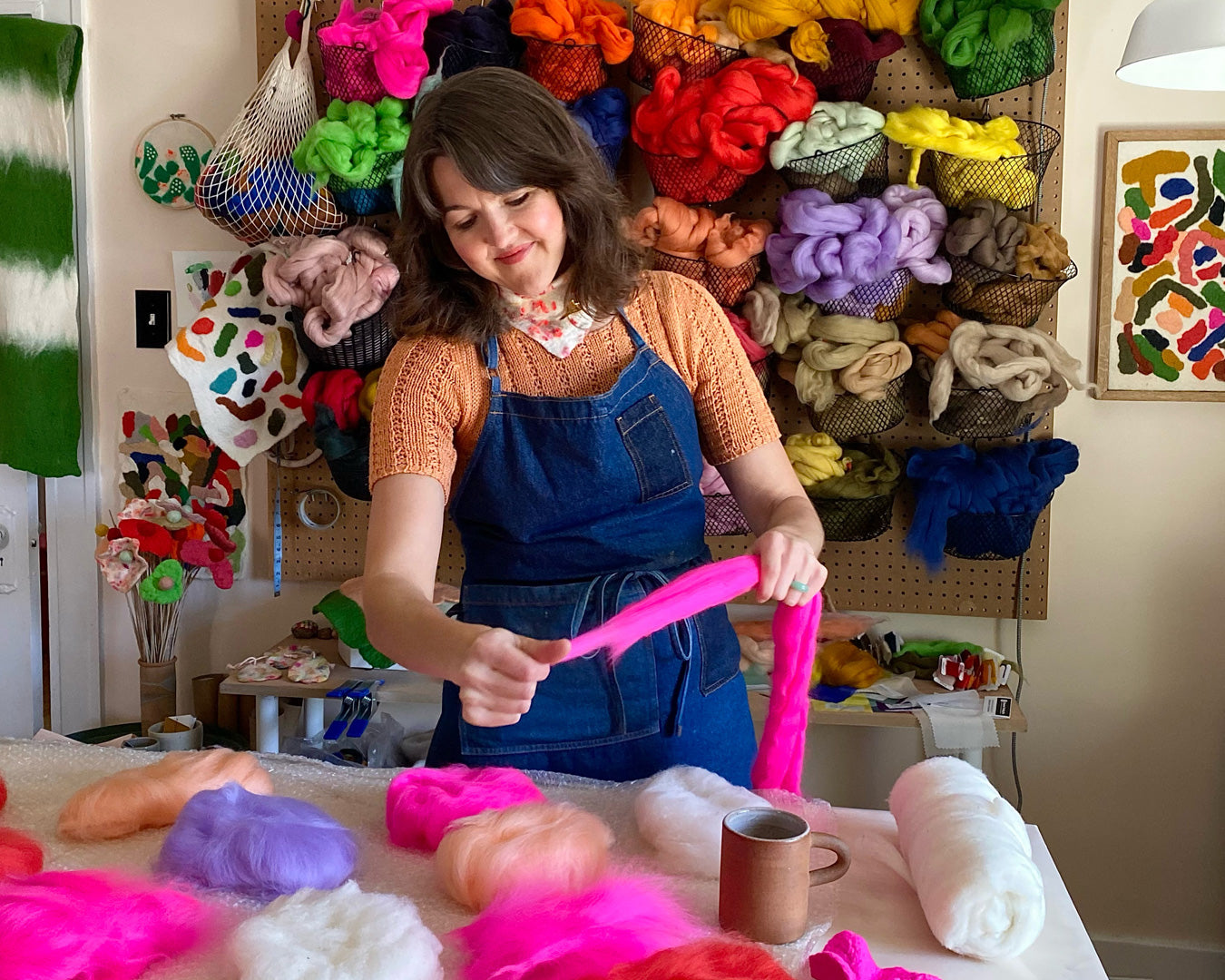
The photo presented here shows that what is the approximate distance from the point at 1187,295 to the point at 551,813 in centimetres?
210

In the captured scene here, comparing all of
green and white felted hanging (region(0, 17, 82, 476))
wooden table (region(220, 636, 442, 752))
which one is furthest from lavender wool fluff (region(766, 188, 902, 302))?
green and white felted hanging (region(0, 17, 82, 476))

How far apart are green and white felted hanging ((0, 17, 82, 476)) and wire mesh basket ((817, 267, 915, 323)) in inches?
76.4

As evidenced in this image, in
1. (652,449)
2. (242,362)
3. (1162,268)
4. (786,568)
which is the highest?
(1162,268)

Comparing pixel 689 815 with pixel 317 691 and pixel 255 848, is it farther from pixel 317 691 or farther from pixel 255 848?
pixel 317 691

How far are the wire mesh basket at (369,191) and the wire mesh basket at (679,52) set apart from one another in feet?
1.92

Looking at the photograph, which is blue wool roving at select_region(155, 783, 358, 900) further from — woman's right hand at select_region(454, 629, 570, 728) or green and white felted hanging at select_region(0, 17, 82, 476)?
green and white felted hanging at select_region(0, 17, 82, 476)

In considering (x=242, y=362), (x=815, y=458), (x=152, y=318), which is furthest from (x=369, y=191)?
(x=815, y=458)

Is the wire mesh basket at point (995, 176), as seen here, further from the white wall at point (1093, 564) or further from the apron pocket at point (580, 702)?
the apron pocket at point (580, 702)

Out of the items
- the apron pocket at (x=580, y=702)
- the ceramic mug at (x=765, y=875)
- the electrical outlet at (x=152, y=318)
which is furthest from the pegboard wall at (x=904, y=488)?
the ceramic mug at (x=765, y=875)

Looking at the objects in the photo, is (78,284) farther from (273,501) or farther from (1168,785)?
(1168,785)

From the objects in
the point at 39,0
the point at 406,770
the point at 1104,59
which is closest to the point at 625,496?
the point at 406,770

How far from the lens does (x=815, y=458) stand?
8.42ft

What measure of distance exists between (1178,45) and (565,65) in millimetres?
1219

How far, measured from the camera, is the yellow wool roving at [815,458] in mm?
2566
